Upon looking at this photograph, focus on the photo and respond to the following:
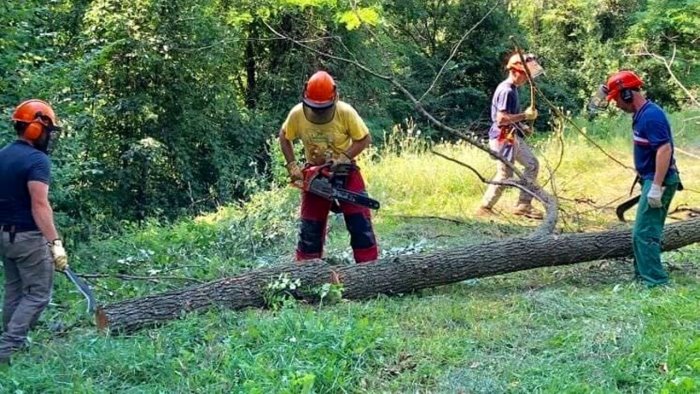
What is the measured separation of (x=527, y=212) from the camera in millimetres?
8531

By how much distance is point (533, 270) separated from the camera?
6.12 meters

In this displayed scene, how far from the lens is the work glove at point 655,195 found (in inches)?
202

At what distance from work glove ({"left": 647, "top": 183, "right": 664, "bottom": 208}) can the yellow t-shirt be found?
2259mm

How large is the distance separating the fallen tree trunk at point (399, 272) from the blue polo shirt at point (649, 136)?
0.79 metres

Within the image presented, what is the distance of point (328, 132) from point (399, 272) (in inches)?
52.7

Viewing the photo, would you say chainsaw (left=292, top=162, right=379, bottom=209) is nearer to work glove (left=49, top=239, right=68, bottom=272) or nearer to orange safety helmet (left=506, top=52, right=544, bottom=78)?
work glove (left=49, top=239, right=68, bottom=272)

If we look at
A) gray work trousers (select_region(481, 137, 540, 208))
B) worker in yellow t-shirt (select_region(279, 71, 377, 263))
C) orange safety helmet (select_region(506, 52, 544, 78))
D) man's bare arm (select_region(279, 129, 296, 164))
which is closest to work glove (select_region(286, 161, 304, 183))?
worker in yellow t-shirt (select_region(279, 71, 377, 263))

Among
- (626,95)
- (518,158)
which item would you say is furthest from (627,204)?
(518,158)

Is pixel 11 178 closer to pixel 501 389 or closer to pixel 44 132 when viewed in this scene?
pixel 44 132

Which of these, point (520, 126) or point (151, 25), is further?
point (151, 25)

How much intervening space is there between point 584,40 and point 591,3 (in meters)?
1.08

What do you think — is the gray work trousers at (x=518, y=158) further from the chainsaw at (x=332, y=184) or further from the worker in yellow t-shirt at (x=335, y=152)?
the chainsaw at (x=332, y=184)

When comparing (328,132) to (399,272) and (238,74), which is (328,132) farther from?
(238,74)

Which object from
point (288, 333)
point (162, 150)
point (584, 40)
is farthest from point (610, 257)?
point (584, 40)
